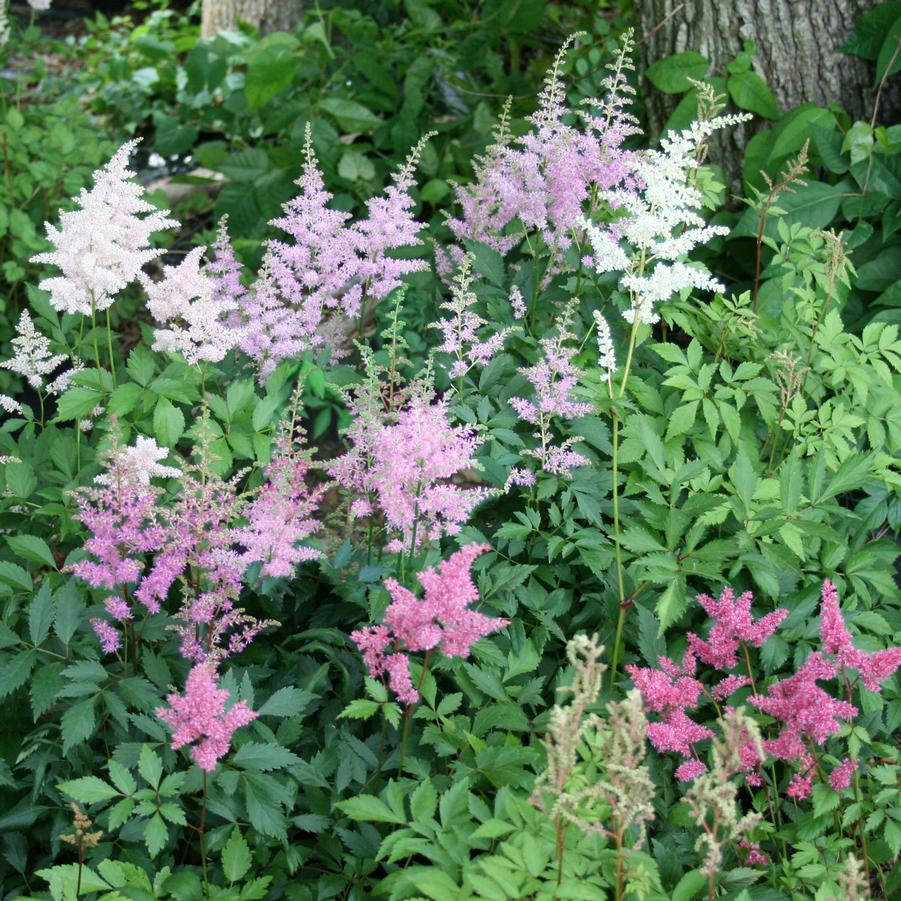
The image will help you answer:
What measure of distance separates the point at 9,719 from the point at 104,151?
3.23m

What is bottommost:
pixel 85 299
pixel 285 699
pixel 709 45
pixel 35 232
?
pixel 35 232

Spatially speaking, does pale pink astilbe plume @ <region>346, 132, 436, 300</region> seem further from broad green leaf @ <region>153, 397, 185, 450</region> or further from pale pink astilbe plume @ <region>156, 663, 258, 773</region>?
pale pink astilbe plume @ <region>156, 663, 258, 773</region>

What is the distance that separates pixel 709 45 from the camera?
384 centimetres

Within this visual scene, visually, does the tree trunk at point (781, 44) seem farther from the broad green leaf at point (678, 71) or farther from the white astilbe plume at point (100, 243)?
the white astilbe plume at point (100, 243)

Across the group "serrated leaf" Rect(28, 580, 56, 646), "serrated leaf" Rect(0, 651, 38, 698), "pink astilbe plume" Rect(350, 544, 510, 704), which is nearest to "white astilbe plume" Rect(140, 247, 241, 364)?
"serrated leaf" Rect(28, 580, 56, 646)

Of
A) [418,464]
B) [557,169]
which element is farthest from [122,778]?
[557,169]

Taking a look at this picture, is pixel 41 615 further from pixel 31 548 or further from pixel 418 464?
pixel 418 464

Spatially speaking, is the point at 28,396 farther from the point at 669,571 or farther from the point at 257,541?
the point at 669,571

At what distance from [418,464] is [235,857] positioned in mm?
823

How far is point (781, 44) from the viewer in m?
3.79

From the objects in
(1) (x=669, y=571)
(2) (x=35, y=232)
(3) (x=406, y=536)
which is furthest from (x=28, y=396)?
(1) (x=669, y=571)

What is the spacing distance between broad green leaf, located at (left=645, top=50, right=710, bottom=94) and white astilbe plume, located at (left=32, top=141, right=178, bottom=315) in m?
2.04

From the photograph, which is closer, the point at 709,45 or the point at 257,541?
the point at 257,541

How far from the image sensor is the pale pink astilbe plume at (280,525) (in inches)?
84.8
